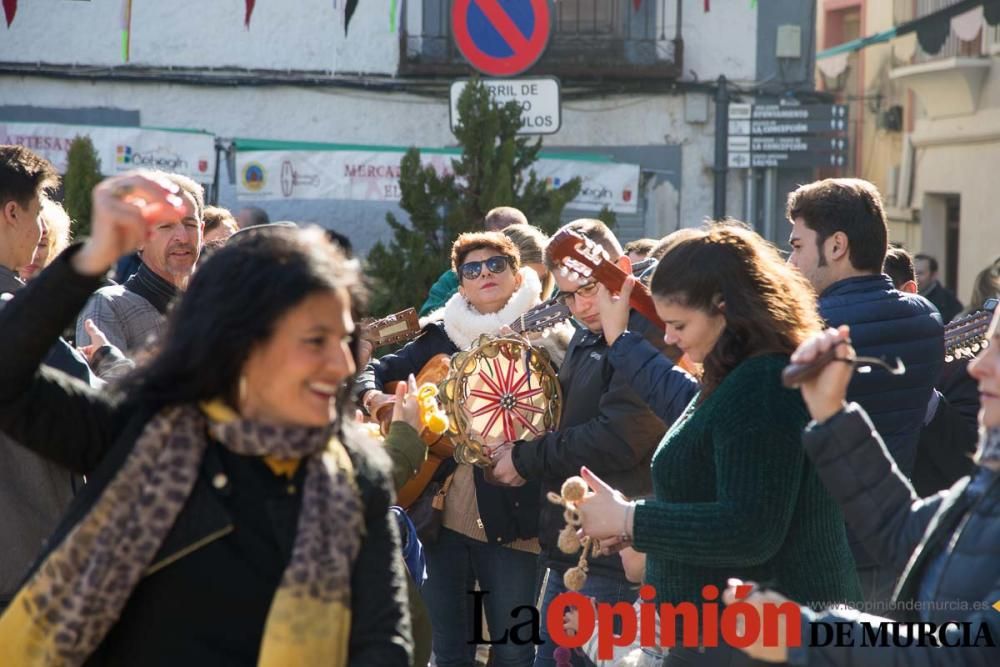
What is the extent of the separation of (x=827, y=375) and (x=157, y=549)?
1.31m

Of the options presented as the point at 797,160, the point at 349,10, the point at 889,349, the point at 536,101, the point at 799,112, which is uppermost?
the point at 349,10

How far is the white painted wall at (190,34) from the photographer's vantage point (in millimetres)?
16688

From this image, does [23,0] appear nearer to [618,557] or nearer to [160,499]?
[618,557]

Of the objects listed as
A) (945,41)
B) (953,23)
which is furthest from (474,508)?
(945,41)

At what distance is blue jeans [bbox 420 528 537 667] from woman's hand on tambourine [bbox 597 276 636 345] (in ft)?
5.50

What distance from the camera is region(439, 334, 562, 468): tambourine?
223 inches

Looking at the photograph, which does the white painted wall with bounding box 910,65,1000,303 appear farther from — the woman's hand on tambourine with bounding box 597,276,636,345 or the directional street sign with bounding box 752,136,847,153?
the woman's hand on tambourine with bounding box 597,276,636,345

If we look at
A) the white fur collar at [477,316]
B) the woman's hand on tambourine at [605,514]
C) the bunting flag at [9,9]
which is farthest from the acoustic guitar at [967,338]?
the bunting flag at [9,9]

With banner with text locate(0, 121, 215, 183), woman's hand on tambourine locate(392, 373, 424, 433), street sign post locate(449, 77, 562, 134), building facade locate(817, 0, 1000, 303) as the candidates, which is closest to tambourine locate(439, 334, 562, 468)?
woman's hand on tambourine locate(392, 373, 424, 433)

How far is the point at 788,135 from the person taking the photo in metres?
16.7

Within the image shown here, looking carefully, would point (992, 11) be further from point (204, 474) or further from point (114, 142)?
point (204, 474)

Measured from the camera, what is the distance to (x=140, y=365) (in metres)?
2.69

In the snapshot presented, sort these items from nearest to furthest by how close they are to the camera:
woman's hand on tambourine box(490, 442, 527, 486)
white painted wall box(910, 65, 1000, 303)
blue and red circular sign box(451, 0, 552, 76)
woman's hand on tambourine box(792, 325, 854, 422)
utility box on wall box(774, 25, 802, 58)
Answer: woman's hand on tambourine box(792, 325, 854, 422), woman's hand on tambourine box(490, 442, 527, 486), blue and red circular sign box(451, 0, 552, 76), utility box on wall box(774, 25, 802, 58), white painted wall box(910, 65, 1000, 303)

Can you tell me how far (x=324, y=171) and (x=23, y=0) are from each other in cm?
380
